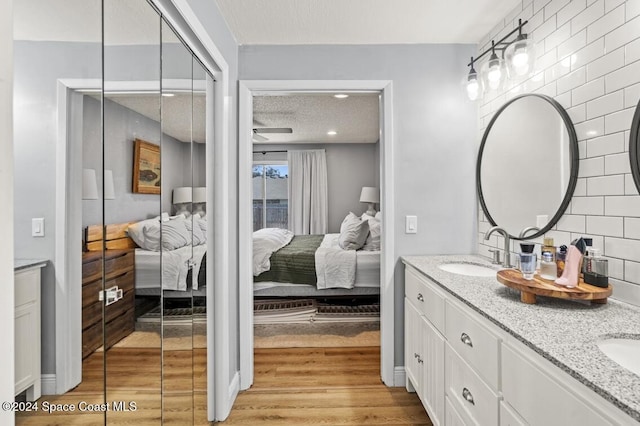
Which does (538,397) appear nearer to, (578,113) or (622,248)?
(622,248)

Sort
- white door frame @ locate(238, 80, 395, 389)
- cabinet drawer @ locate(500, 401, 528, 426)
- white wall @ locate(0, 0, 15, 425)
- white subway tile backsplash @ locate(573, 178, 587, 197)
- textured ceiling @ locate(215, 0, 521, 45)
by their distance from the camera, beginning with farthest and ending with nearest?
white door frame @ locate(238, 80, 395, 389) → textured ceiling @ locate(215, 0, 521, 45) → white subway tile backsplash @ locate(573, 178, 587, 197) → cabinet drawer @ locate(500, 401, 528, 426) → white wall @ locate(0, 0, 15, 425)

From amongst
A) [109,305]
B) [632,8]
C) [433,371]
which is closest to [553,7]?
[632,8]

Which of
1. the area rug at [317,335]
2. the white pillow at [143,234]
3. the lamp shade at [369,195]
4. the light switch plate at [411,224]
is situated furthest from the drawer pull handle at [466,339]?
the lamp shade at [369,195]

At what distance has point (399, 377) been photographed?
7.88 feet

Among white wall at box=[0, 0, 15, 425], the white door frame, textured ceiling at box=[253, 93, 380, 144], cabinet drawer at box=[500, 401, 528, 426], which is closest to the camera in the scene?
white wall at box=[0, 0, 15, 425]

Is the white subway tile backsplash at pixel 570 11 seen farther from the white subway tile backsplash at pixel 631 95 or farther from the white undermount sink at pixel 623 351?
the white undermount sink at pixel 623 351

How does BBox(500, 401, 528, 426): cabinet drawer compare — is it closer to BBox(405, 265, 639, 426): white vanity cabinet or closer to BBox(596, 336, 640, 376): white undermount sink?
BBox(405, 265, 639, 426): white vanity cabinet

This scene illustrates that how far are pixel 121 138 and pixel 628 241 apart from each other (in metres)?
1.85

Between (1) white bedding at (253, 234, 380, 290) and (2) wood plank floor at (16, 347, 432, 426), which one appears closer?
(2) wood plank floor at (16, 347, 432, 426)

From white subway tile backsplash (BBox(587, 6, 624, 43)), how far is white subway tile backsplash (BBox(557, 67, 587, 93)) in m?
0.13

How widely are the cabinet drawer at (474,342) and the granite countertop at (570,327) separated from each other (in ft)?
0.26

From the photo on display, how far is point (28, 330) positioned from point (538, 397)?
50.1 inches

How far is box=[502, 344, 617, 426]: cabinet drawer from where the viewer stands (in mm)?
807

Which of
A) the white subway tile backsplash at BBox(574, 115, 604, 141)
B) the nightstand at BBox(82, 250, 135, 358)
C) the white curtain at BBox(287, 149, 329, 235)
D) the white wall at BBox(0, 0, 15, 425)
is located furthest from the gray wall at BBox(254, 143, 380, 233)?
the white wall at BBox(0, 0, 15, 425)
